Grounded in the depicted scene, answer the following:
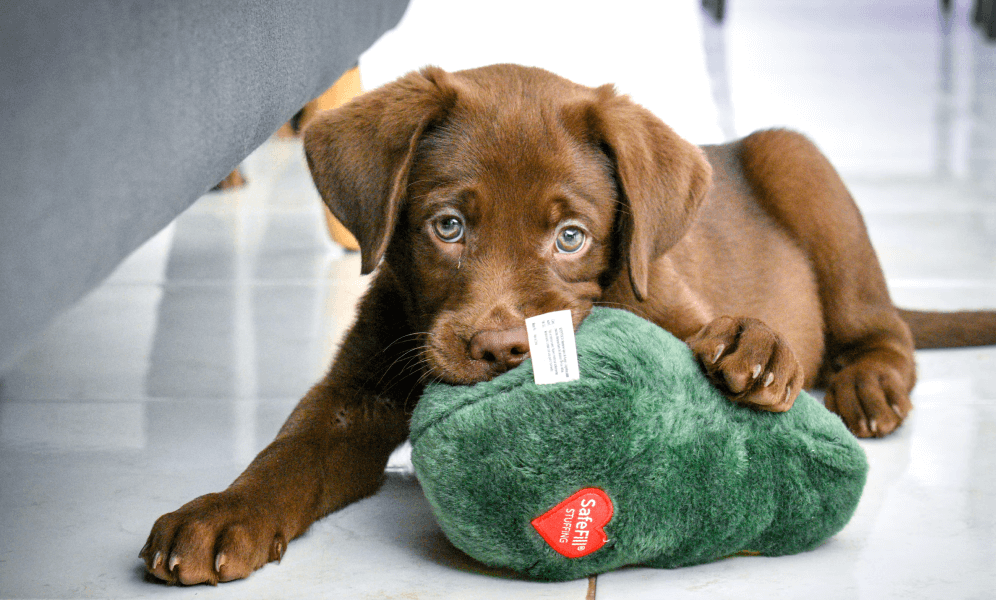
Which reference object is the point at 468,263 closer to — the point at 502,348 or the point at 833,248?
the point at 502,348

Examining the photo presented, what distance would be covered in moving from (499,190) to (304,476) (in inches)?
27.4

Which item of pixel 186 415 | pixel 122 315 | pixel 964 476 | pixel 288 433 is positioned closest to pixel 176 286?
pixel 122 315

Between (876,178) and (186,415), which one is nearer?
(186,415)

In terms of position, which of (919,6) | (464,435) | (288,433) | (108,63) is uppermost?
(108,63)

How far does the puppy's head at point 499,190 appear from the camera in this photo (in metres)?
2.09

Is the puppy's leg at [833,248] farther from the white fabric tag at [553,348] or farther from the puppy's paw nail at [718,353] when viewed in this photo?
the white fabric tag at [553,348]

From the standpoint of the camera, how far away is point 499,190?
6.88 feet

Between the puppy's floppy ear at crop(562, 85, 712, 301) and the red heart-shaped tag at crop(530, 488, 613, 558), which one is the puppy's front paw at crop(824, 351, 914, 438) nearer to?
the puppy's floppy ear at crop(562, 85, 712, 301)

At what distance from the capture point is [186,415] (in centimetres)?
276

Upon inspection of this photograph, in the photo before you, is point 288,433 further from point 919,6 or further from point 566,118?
point 919,6

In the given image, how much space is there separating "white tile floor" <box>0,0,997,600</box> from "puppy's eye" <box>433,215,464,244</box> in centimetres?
59

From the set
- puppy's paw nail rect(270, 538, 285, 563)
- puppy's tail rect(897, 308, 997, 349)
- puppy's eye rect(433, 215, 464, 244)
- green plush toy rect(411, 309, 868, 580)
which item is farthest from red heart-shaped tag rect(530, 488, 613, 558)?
puppy's tail rect(897, 308, 997, 349)

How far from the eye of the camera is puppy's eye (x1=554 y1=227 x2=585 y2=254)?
2.16 m

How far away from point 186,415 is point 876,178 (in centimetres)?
405
